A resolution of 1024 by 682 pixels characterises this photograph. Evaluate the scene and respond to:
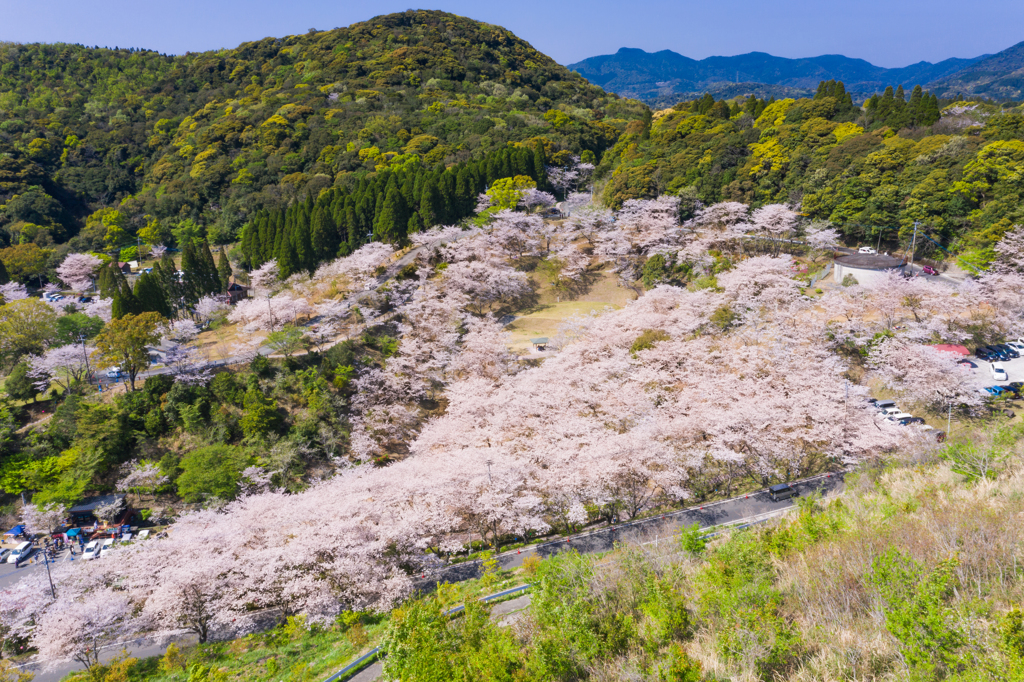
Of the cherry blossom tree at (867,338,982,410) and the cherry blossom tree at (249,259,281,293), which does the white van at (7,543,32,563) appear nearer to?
the cherry blossom tree at (249,259,281,293)

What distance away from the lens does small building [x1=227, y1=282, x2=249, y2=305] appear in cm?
4694

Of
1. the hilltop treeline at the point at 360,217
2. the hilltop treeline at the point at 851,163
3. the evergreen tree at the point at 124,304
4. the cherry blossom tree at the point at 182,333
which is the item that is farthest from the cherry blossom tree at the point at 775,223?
the evergreen tree at the point at 124,304

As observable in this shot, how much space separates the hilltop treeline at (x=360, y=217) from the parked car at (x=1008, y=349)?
1604 inches

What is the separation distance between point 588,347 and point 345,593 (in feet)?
60.2

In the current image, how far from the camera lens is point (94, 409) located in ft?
99.0

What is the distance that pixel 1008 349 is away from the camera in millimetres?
29641

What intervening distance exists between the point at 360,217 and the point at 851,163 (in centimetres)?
4163

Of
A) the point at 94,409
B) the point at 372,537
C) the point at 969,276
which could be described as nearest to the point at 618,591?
the point at 372,537

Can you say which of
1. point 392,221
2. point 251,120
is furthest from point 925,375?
point 251,120

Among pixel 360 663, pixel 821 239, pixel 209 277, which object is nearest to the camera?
pixel 360 663

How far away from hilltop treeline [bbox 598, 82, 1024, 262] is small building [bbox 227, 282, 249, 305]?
3596 cm

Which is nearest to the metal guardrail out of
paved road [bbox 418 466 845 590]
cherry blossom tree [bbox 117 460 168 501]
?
paved road [bbox 418 466 845 590]

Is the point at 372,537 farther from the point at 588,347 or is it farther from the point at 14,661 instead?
the point at 588,347

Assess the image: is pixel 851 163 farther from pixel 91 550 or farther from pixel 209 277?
pixel 91 550
